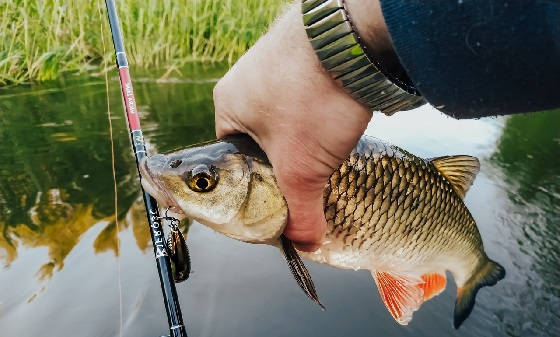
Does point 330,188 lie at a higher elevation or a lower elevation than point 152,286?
higher

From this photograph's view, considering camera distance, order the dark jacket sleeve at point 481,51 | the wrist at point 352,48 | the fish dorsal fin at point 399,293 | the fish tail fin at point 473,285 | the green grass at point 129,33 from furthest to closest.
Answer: the green grass at point 129,33, the fish tail fin at point 473,285, the fish dorsal fin at point 399,293, the wrist at point 352,48, the dark jacket sleeve at point 481,51

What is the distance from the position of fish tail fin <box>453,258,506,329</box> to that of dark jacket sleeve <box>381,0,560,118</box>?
1.23 meters

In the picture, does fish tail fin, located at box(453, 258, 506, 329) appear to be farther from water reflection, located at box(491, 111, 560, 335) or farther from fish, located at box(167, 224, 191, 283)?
fish, located at box(167, 224, 191, 283)

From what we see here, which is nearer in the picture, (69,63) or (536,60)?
(536,60)

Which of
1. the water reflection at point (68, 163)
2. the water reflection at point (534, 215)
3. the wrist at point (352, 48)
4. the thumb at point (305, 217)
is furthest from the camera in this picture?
the water reflection at point (68, 163)

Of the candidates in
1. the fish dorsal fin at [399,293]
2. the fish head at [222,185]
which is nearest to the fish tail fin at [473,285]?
the fish dorsal fin at [399,293]

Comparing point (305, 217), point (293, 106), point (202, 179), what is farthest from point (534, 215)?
point (293, 106)

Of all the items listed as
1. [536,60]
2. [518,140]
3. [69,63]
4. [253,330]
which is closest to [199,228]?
[253,330]

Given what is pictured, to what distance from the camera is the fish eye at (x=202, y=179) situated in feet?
3.85

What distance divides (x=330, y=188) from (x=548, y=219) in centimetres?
196

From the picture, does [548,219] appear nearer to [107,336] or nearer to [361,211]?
[361,211]

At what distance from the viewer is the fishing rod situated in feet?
4.50

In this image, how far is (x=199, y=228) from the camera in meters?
2.36

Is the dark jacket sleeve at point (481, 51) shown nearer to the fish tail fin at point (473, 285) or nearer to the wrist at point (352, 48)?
the wrist at point (352, 48)
